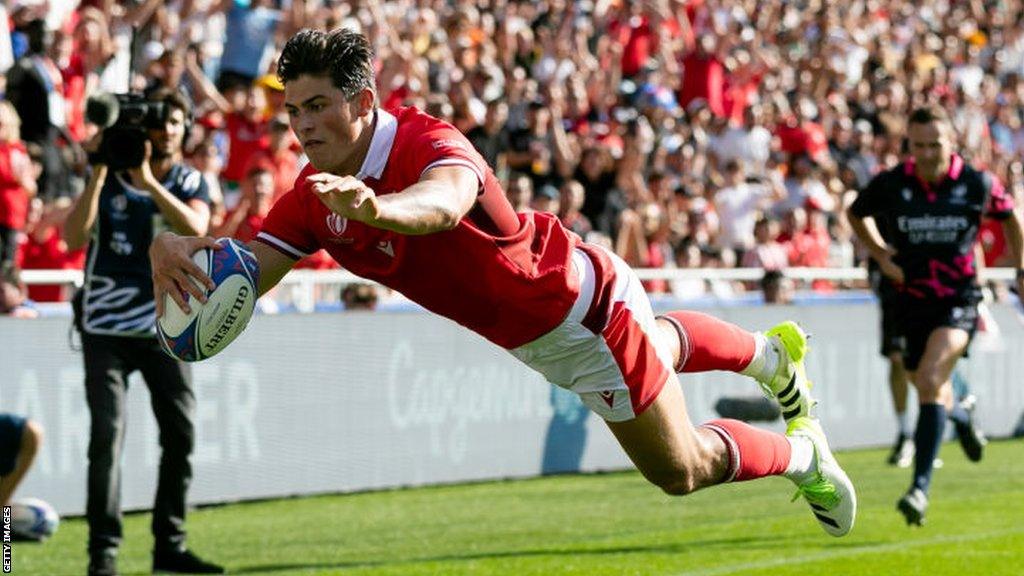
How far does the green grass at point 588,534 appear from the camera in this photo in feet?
31.1

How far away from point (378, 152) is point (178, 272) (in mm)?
798

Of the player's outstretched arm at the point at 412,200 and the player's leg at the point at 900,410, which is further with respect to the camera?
the player's leg at the point at 900,410

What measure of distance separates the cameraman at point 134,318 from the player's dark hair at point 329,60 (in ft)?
9.30

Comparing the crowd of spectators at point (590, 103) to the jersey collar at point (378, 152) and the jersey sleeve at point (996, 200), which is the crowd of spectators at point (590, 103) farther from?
the jersey collar at point (378, 152)

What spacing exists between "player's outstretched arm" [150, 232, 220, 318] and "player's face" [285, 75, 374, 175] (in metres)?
0.54

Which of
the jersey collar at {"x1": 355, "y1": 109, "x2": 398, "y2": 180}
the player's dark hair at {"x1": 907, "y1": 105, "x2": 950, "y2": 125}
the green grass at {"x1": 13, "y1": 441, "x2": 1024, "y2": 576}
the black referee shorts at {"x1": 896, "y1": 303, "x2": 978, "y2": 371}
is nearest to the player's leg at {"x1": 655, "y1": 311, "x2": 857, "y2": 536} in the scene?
the green grass at {"x1": 13, "y1": 441, "x2": 1024, "y2": 576}

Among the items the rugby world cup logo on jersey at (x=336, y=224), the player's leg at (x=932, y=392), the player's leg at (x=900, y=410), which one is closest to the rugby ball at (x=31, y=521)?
the rugby world cup logo on jersey at (x=336, y=224)

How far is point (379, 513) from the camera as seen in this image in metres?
12.3

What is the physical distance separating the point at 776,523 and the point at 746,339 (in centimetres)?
330

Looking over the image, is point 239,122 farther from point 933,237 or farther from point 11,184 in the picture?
point 933,237

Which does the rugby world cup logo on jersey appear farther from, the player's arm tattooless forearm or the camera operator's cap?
the camera operator's cap

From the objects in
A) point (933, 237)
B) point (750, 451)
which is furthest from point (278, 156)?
point (750, 451)

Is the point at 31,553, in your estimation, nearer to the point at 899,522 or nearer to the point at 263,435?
the point at 263,435

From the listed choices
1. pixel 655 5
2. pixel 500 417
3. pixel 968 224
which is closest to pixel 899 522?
pixel 968 224
